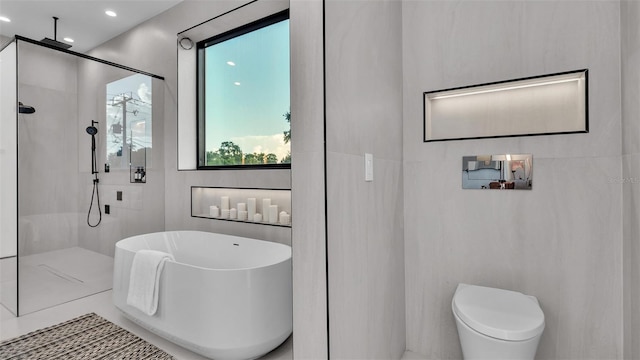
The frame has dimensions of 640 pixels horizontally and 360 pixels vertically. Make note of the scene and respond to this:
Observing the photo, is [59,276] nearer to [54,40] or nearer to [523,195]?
[54,40]

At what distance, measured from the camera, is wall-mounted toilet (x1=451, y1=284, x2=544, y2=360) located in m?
1.13

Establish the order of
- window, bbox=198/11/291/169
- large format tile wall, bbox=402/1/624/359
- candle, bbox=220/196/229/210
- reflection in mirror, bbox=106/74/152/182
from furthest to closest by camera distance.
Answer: candle, bbox=220/196/229/210 < window, bbox=198/11/291/169 < reflection in mirror, bbox=106/74/152/182 < large format tile wall, bbox=402/1/624/359

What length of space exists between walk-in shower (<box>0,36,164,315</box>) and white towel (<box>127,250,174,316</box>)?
1.60 feet

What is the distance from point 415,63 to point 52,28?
2.61m

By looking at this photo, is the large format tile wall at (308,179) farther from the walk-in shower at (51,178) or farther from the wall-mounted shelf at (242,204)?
the walk-in shower at (51,178)

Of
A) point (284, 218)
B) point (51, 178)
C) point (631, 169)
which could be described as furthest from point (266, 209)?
point (631, 169)

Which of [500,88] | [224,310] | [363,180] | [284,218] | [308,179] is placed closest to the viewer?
[308,179]

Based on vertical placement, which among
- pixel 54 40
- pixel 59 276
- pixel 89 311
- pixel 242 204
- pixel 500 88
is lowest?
pixel 89 311

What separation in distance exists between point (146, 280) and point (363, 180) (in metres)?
1.57

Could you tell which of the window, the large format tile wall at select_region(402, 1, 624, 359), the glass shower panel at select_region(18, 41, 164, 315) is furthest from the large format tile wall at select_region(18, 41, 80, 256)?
the large format tile wall at select_region(402, 1, 624, 359)

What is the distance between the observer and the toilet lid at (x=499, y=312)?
3.77 ft

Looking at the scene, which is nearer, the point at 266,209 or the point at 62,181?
the point at 62,181

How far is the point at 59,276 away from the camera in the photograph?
2.10 meters

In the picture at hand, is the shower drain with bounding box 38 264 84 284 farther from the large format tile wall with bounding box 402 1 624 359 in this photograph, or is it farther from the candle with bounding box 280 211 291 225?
the large format tile wall with bounding box 402 1 624 359
